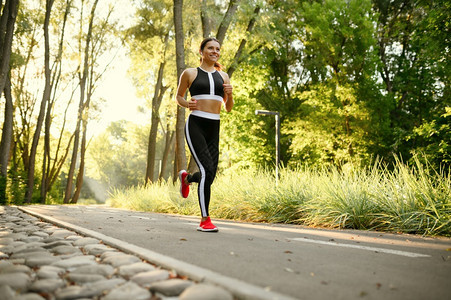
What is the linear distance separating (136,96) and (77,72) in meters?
4.22

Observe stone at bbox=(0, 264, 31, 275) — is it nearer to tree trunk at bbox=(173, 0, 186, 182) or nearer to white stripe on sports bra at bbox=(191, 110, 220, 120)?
white stripe on sports bra at bbox=(191, 110, 220, 120)

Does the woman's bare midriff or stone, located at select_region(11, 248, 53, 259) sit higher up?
the woman's bare midriff

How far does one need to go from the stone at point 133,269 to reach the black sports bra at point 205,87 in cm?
274

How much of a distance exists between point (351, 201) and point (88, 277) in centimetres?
473

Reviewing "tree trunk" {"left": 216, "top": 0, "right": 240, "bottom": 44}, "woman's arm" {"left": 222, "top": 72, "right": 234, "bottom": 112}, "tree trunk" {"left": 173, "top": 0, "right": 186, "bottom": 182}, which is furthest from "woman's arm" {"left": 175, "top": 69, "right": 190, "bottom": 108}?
"tree trunk" {"left": 216, "top": 0, "right": 240, "bottom": 44}

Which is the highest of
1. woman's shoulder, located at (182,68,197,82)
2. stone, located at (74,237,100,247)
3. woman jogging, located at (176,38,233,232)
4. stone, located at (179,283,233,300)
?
woman's shoulder, located at (182,68,197,82)

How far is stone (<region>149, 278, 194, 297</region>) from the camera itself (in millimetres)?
2197

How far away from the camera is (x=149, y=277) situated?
2.48 m

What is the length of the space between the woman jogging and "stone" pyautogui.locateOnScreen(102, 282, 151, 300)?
2.74 metres

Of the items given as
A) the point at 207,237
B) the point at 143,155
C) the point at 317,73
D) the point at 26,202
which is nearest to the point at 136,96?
the point at 26,202

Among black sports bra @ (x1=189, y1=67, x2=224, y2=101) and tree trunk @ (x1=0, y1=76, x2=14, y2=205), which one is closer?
black sports bra @ (x1=189, y1=67, x2=224, y2=101)

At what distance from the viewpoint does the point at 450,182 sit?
553 cm

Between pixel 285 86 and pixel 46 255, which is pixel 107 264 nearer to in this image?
pixel 46 255

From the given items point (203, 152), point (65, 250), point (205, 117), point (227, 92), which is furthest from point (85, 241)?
point (227, 92)
